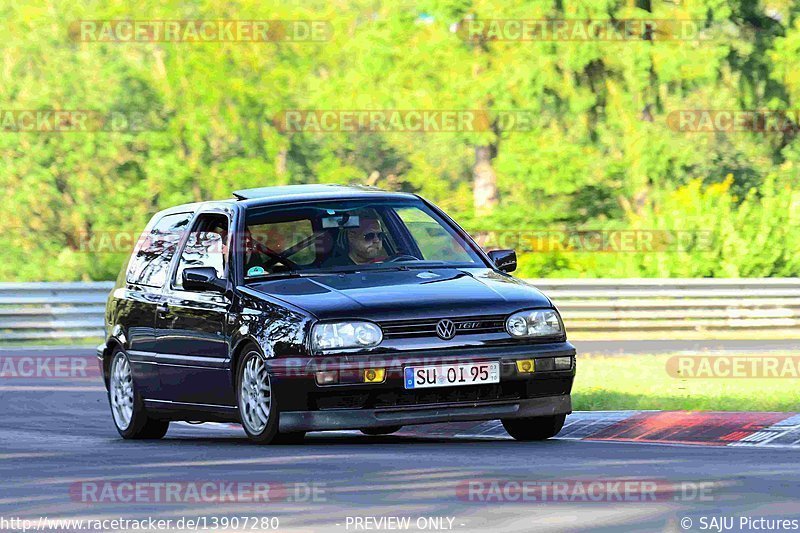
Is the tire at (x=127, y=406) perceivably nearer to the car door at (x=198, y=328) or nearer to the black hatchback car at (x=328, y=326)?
the black hatchback car at (x=328, y=326)

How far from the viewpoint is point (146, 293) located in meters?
12.9

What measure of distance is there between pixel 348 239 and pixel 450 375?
1717mm

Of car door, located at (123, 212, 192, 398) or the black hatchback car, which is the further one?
car door, located at (123, 212, 192, 398)

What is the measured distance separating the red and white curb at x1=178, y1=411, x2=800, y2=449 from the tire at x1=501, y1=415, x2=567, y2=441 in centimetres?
24

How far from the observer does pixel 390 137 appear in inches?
2372

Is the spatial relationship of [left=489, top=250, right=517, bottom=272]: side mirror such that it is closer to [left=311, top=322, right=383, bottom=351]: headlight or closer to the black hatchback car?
the black hatchback car

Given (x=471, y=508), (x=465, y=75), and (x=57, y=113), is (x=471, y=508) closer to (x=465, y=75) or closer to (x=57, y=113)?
(x=465, y=75)

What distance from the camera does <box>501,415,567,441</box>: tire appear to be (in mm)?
11281
